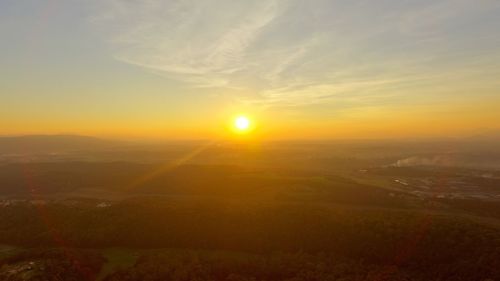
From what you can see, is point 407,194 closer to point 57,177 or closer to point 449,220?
point 449,220

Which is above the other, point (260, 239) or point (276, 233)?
point (276, 233)

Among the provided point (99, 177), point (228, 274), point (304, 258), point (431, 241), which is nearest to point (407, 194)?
point (431, 241)

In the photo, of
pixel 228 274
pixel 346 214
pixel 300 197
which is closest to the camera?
pixel 228 274

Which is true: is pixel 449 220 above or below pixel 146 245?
above

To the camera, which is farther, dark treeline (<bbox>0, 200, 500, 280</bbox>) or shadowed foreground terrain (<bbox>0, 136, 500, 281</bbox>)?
dark treeline (<bbox>0, 200, 500, 280</bbox>)

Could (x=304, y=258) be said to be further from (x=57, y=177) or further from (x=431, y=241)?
(x=57, y=177)

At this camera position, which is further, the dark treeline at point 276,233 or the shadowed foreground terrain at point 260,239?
the dark treeline at point 276,233

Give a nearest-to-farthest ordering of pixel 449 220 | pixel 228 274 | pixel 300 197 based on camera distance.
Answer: pixel 228 274 → pixel 449 220 → pixel 300 197

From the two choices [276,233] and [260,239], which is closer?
[260,239]

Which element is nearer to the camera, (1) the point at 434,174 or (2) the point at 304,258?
(2) the point at 304,258
